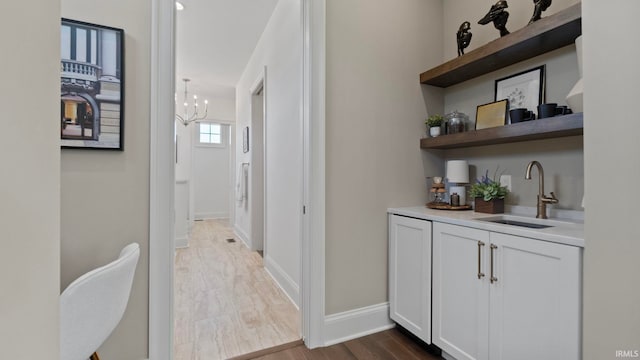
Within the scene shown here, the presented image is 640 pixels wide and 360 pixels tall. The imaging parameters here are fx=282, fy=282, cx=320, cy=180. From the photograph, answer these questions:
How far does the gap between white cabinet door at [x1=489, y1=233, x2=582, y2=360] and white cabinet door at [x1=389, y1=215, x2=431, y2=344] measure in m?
0.40

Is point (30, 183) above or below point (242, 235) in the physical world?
above

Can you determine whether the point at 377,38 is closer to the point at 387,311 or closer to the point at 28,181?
the point at 387,311

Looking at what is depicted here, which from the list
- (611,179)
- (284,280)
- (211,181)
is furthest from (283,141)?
(211,181)

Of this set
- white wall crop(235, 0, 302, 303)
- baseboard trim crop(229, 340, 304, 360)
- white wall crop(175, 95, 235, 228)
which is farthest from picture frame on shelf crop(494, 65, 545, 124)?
white wall crop(175, 95, 235, 228)

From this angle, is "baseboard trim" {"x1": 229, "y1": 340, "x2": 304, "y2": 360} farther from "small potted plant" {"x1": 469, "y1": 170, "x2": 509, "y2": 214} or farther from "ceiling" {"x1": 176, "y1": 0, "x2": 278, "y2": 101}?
"ceiling" {"x1": 176, "y1": 0, "x2": 278, "y2": 101}

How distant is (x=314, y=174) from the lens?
184cm

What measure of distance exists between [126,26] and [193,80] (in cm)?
422

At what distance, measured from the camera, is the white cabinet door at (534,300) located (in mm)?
1101

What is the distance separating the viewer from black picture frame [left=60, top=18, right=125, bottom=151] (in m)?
1.33

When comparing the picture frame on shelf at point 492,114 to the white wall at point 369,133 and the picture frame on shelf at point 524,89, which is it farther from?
the white wall at point 369,133

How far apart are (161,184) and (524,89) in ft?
7.37

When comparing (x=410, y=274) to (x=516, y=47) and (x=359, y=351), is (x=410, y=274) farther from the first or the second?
(x=516, y=47)

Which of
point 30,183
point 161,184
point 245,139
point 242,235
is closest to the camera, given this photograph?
point 30,183

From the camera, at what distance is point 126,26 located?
144cm
